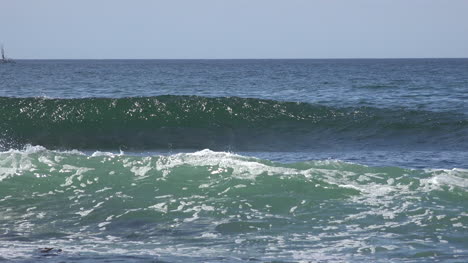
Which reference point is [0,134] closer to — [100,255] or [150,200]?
[150,200]

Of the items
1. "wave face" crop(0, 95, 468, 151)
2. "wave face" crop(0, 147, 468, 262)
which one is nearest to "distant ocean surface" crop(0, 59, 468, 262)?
"wave face" crop(0, 147, 468, 262)

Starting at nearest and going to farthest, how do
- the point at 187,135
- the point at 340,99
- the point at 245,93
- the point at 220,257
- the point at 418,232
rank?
the point at 220,257 < the point at 418,232 < the point at 187,135 < the point at 340,99 < the point at 245,93

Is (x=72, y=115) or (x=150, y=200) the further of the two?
(x=72, y=115)

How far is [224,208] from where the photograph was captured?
9711 mm

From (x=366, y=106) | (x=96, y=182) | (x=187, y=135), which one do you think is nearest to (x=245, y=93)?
(x=366, y=106)

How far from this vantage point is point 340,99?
1201 inches

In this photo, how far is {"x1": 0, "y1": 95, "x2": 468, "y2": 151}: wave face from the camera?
66.9 ft

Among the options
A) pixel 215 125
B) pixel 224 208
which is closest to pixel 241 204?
pixel 224 208

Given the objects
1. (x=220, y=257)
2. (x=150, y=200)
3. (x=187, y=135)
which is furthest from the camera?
(x=187, y=135)

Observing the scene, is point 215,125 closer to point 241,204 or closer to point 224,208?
point 241,204

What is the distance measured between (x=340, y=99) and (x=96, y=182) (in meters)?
20.5

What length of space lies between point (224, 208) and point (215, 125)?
13474 millimetres

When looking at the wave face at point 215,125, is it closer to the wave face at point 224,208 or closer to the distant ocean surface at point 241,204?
the distant ocean surface at point 241,204

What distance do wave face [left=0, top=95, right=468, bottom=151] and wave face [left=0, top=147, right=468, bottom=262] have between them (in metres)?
7.58
